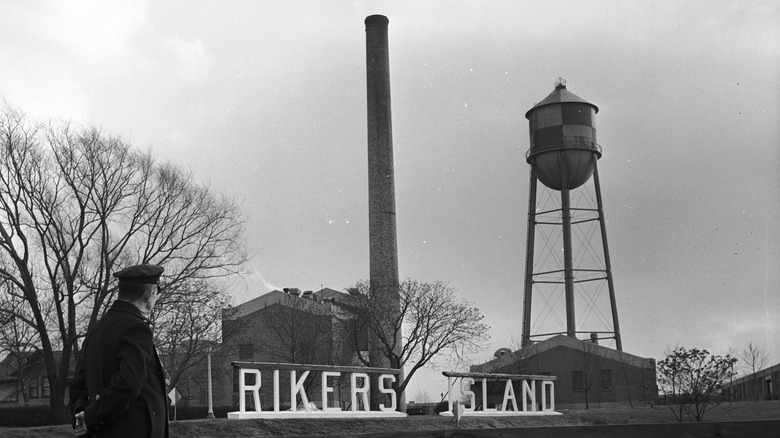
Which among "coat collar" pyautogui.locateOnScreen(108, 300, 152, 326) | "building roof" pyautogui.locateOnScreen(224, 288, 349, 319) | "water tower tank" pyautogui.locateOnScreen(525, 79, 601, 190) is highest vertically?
"water tower tank" pyautogui.locateOnScreen(525, 79, 601, 190)

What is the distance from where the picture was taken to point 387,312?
154 feet

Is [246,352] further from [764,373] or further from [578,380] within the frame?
[764,373]

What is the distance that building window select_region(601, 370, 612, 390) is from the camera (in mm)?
64438

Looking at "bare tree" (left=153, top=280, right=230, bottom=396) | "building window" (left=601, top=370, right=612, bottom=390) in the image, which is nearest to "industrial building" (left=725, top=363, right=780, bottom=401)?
"building window" (left=601, top=370, right=612, bottom=390)

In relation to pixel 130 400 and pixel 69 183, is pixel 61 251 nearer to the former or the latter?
pixel 69 183

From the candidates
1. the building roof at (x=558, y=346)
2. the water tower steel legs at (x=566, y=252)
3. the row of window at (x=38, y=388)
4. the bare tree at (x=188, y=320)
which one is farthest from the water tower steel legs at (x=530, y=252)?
the row of window at (x=38, y=388)

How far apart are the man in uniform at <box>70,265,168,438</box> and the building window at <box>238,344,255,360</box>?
63240mm

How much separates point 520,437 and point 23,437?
21470mm

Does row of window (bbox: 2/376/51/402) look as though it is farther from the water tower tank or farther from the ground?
the ground

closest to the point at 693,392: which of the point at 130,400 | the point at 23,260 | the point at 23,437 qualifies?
the point at 23,437

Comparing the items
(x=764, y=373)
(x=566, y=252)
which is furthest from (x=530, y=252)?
(x=764, y=373)

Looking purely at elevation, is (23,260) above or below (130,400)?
above

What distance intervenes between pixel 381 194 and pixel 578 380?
84.0 ft

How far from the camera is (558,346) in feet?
216
